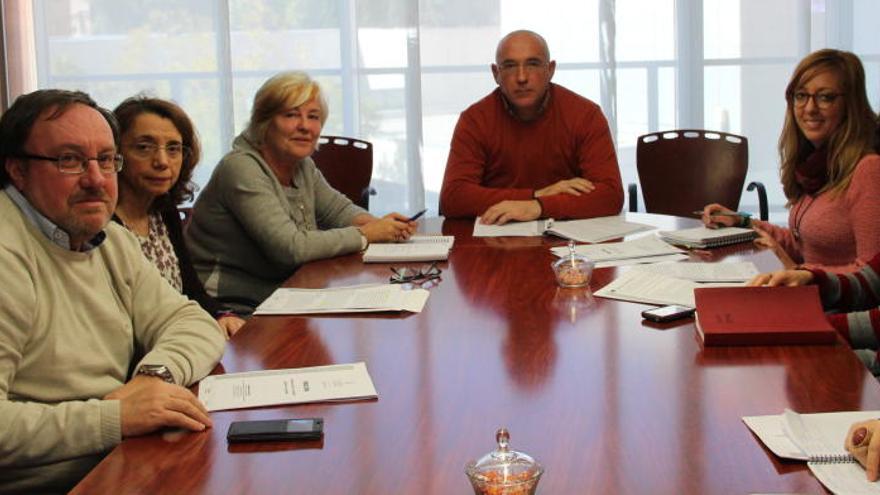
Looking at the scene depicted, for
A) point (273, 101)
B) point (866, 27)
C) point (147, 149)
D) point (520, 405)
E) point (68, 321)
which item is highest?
point (866, 27)

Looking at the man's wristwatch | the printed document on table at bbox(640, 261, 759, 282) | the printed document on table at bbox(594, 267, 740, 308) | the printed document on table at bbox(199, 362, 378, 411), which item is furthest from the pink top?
the man's wristwatch

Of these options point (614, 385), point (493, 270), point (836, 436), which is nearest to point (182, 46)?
point (493, 270)

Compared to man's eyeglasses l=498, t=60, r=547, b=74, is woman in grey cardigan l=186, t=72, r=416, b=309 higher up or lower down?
lower down

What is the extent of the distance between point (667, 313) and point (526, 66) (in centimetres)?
188

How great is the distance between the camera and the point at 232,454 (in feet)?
4.66

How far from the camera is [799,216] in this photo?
3.14 metres

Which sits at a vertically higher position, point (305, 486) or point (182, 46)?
point (182, 46)

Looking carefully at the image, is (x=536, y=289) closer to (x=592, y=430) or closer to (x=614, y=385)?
(x=614, y=385)

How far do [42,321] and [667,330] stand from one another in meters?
1.14

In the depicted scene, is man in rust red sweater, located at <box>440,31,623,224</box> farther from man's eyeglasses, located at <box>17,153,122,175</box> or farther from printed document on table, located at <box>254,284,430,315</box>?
man's eyeglasses, located at <box>17,153,122,175</box>

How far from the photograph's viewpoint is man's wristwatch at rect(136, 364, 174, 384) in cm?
172

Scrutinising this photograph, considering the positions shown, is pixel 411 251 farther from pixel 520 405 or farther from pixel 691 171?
pixel 691 171

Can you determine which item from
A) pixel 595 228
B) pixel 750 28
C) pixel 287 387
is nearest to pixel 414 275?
pixel 595 228

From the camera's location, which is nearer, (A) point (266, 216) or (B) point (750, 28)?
(A) point (266, 216)
